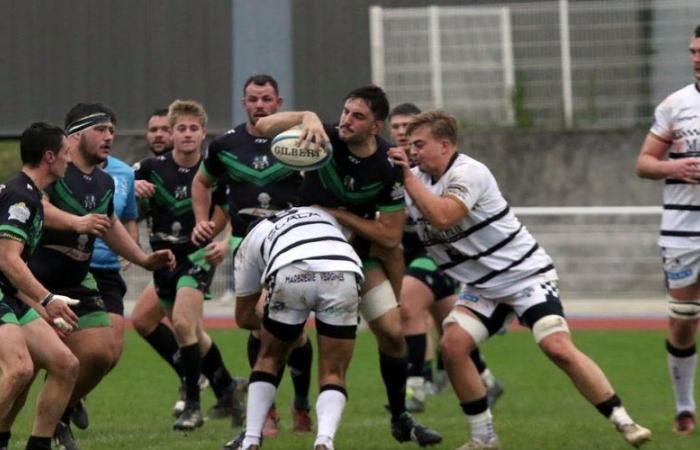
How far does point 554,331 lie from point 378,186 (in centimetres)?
131

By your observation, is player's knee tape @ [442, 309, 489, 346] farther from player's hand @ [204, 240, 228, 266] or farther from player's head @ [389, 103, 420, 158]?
player's head @ [389, 103, 420, 158]

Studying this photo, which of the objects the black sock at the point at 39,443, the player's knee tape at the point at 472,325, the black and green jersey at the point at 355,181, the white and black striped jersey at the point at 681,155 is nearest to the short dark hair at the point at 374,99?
the black and green jersey at the point at 355,181

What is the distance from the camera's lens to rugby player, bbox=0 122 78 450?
7.99 meters

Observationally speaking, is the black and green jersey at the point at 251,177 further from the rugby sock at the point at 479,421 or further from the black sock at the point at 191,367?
the rugby sock at the point at 479,421

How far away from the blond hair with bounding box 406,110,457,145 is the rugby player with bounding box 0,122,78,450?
81.1 inches

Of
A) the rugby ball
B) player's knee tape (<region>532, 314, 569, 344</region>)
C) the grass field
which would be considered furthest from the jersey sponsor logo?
player's knee tape (<region>532, 314, 569, 344</region>)

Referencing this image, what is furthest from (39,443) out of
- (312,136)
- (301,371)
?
(301,371)

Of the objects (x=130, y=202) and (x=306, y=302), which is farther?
(x=130, y=202)

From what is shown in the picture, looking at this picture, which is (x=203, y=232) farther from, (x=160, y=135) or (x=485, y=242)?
(x=485, y=242)

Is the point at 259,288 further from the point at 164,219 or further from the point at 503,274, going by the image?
the point at 164,219

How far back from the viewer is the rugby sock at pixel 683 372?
973cm

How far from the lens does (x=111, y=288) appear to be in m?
10.1

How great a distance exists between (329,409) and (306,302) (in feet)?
1.90

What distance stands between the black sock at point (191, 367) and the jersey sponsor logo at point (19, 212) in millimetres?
2747
